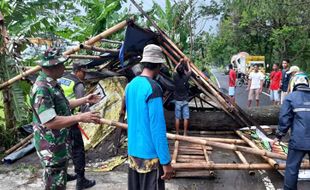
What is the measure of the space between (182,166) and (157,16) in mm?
10539

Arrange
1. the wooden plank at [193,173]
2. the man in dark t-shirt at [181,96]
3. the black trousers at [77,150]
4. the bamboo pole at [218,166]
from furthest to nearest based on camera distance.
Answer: the man in dark t-shirt at [181,96] → the wooden plank at [193,173] → the bamboo pole at [218,166] → the black trousers at [77,150]

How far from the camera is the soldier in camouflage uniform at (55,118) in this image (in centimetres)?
345

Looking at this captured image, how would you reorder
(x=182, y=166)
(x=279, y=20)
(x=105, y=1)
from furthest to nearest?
(x=279, y=20) < (x=105, y=1) < (x=182, y=166)

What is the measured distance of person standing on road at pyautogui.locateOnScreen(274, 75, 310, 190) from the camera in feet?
16.2

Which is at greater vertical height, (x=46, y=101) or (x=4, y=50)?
(x=4, y=50)

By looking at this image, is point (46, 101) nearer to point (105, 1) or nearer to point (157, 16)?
point (105, 1)

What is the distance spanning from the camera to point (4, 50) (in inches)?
273

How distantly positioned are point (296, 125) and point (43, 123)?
3.44m

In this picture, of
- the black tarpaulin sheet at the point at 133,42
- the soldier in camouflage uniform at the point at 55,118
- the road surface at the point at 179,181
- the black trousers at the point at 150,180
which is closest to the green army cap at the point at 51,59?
the soldier in camouflage uniform at the point at 55,118

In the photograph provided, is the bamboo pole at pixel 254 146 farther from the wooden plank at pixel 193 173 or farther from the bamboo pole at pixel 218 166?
the wooden plank at pixel 193 173

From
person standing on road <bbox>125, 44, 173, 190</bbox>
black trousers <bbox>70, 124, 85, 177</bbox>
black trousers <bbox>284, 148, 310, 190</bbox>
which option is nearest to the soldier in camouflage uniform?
person standing on road <bbox>125, 44, 173, 190</bbox>

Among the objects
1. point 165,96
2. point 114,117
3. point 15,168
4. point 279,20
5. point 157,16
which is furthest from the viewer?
point 279,20

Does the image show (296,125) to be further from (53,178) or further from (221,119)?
(221,119)

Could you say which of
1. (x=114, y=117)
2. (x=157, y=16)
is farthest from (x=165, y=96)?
(x=157, y=16)
